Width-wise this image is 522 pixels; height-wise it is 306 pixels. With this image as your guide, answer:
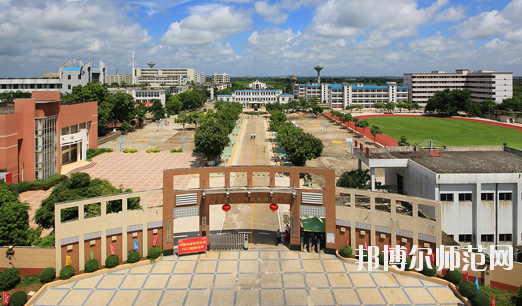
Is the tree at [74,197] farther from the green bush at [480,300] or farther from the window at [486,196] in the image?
the window at [486,196]

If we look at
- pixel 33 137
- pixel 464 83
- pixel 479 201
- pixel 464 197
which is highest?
pixel 464 83

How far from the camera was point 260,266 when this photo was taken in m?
21.0

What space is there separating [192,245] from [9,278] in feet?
31.4

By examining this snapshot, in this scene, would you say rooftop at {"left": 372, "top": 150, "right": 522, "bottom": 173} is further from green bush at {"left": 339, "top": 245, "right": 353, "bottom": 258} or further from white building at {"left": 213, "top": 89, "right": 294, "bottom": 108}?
white building at {"left": 213, "top": 89, "right": 294, "bottom": 108}

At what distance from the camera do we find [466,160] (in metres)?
29.1

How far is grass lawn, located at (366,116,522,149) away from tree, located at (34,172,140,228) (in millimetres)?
55807

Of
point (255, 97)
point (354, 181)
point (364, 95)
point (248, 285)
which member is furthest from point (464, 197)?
point (255, 97)

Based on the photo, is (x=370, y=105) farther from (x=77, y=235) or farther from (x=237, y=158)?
(x=77, y=235)

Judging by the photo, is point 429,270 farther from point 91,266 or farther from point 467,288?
point 91,266

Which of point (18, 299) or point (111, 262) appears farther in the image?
point (111, 262)

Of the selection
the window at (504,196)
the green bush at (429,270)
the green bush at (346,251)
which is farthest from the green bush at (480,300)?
Answer: the window at (504,196)

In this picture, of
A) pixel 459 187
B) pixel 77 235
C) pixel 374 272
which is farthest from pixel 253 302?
pixel 459 187

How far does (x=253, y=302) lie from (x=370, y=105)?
396 ft

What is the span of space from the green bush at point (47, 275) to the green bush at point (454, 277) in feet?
69.5
